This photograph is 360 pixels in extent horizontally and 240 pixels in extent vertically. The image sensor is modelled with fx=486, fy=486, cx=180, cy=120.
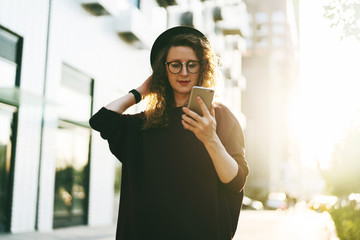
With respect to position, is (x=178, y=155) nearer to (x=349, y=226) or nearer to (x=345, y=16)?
(x=345, y=16)

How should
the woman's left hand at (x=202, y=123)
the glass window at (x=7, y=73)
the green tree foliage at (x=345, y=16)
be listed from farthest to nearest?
the glass window at (x=7, y=73), the green tree foliage at (x=345, y=16), the woman's left hand at (x=202, y=123)

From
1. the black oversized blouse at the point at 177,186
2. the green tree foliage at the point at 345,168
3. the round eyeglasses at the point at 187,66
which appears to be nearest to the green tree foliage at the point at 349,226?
the black oversized blouse at the point at 177,186

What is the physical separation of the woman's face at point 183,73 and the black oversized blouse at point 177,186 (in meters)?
0.11

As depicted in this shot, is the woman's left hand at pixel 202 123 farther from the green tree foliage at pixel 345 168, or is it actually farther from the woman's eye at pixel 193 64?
the green tree foliage at pixel 345 168

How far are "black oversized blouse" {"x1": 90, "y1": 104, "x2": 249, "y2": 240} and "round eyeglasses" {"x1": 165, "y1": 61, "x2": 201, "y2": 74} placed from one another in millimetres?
178

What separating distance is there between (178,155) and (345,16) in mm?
4948

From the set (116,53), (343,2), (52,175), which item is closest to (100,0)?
(116,53)

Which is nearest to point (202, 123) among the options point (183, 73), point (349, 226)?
point (183, 73)

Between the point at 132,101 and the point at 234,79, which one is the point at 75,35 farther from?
the point at 234,79

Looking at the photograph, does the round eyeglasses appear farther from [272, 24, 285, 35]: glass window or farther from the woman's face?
[272, 24, 285, 35]: glass window

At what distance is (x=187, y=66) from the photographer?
219 centimetres

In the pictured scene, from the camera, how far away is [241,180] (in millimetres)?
2035

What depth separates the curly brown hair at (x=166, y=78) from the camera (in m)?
2.15

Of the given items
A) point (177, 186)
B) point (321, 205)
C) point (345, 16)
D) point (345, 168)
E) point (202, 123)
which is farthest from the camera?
point (321, 205)
